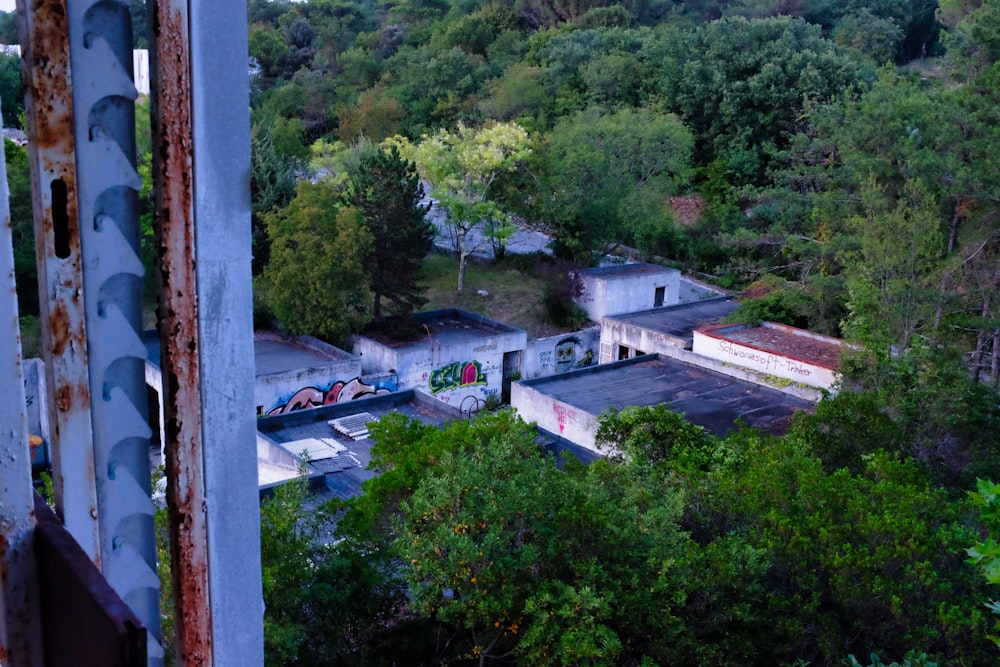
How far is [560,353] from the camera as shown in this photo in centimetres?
2361

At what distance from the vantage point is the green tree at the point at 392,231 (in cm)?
2170

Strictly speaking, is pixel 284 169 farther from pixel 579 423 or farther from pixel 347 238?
pixel 579 423

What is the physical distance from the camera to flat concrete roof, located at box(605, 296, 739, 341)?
72.5 ft

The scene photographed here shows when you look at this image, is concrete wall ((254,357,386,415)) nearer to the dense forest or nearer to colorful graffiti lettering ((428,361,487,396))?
colorful graffiti lettering ((428,361,487,396))

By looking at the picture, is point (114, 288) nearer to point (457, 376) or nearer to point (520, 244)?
point (457, 376)

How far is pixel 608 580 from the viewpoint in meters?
6.85

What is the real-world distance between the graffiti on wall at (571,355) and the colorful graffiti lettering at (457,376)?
2785 millimetres

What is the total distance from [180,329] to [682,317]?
2237 cm

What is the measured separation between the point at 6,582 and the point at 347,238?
19171mm

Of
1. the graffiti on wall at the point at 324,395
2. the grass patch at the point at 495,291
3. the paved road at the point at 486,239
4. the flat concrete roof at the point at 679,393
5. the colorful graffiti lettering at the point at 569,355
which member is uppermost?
the paved road at the point at 486,239

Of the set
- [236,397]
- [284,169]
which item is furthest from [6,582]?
[284,169]

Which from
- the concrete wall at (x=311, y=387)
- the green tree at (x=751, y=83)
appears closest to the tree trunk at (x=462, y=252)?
the concrete wall at (x=311, y=387)

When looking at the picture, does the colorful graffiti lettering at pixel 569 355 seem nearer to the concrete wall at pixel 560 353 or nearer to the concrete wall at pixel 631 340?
the concrete wall at pixel 560 353

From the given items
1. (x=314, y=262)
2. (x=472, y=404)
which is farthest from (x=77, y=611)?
(x=472, y=404)
